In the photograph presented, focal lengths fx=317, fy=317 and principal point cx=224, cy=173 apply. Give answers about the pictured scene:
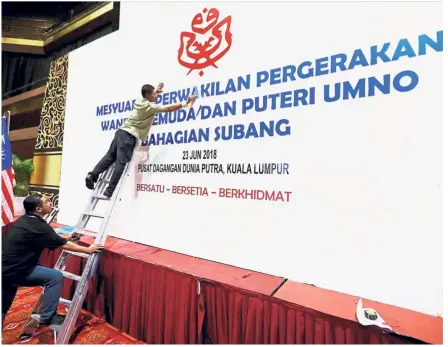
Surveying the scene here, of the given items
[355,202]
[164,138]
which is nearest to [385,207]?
[355,202]

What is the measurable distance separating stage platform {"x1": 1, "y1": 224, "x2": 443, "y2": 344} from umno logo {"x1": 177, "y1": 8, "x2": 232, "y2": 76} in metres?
1.53

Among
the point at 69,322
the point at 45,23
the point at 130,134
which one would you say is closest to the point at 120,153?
the point at 130,134

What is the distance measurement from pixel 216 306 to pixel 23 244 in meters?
1.25

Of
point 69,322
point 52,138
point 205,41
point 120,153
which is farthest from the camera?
point 52,138

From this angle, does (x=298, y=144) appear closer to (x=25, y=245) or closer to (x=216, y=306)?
(x=216, y=306)

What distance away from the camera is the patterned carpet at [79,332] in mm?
2236

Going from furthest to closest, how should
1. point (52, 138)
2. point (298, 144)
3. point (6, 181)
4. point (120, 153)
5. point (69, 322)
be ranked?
point (52, 138) → point (6, 181) → point (120, 153) → point (69, 322) → point (298, 144)

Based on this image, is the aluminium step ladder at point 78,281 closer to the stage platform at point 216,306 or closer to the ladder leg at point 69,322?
the ladder leg at point 69,322

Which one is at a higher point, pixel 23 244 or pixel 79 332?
pixel 23 244

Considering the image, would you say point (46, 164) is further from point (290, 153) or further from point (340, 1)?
point (340, 1)

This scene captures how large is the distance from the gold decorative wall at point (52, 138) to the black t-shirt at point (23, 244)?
71.5 inches

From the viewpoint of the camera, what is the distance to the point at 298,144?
1.94 metres

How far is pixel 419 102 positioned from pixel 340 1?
79cm

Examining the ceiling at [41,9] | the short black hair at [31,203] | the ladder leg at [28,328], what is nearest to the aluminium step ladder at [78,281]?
the ladder leg at [28,328]
